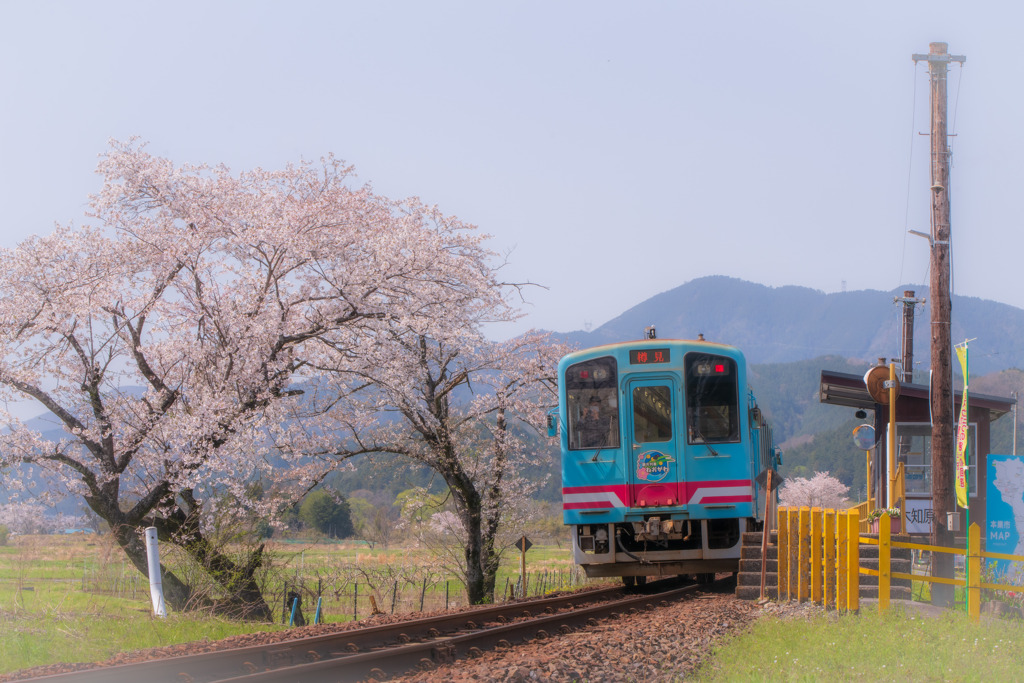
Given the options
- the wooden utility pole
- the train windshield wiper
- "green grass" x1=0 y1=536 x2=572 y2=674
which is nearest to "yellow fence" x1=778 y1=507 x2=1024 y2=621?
the train windshield wiper

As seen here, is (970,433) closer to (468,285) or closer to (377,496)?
(468,285)

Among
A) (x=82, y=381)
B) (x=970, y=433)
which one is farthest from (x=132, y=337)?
(x=970, y=433)

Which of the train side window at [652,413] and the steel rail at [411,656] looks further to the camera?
the train side window at [652,413]

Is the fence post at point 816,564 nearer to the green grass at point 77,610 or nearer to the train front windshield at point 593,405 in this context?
the train front windshield at point 593,405

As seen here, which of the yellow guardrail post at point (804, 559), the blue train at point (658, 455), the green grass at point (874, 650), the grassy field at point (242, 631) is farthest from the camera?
the blue train at point (658, 455)

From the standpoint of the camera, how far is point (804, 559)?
10.8 m

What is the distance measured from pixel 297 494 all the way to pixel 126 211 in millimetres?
5893

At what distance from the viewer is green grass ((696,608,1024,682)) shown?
280 inches

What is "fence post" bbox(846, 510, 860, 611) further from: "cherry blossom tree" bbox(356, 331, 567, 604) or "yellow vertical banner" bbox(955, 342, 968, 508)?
"cherry blossom tree" bbox(356, 331, 567, 604)

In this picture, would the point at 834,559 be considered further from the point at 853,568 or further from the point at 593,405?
the point at 593,405

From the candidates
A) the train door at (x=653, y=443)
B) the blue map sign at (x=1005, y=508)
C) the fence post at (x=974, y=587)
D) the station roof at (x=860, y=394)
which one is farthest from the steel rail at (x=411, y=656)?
the station roof at (x=860, y=394)

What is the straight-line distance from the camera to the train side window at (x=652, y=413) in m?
12.2

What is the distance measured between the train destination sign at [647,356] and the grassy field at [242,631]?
3.82 m

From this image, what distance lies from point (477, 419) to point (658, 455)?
738 centimetres
